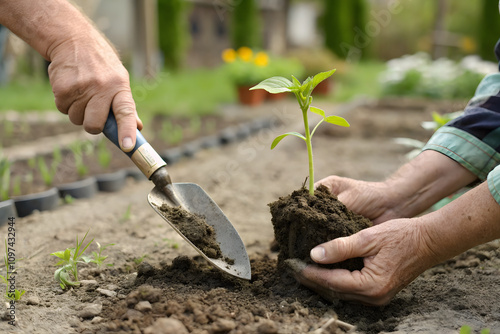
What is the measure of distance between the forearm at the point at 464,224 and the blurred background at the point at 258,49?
4882 mm

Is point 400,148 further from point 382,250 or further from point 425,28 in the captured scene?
point 425,28

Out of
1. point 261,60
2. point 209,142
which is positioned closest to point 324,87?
point 261,60

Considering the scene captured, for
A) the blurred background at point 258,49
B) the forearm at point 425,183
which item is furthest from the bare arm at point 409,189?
the blurred background at point 258,49

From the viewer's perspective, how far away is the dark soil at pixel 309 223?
1.68 meters

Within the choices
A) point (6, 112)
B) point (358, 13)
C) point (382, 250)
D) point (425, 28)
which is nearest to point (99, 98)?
point (382, 250)

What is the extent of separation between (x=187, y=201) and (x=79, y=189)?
54.3 inches

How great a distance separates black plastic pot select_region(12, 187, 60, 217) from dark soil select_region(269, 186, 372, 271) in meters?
1.58

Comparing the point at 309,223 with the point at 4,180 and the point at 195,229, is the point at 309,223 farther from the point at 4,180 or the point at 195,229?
the point at 4,180

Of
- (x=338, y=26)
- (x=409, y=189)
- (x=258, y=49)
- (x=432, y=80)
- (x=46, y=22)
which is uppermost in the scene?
(x=46, y=22)

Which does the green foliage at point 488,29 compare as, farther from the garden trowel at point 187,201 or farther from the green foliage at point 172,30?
the garden trowel at point 187,201

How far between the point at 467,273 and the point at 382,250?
61cm

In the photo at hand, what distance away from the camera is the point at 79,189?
3074 millimetres

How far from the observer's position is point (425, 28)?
65.1 feet

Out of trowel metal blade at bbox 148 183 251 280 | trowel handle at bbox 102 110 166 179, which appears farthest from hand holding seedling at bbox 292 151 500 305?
trowel handle at bbox 102 110 166 179
